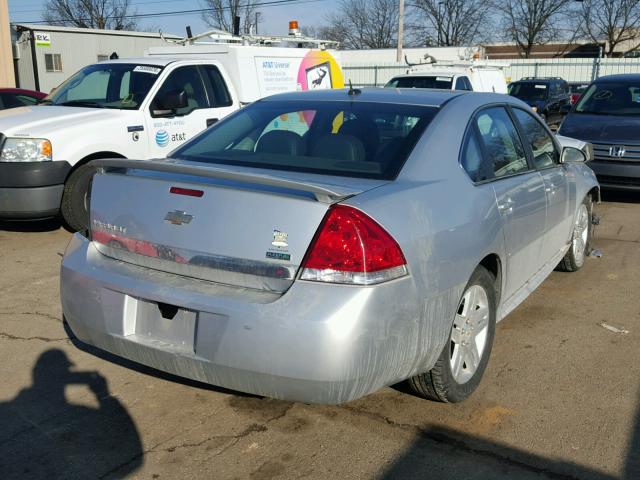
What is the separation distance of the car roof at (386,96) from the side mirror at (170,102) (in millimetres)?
3219

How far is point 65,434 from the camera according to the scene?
327 centimetres

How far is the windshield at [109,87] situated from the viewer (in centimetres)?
753

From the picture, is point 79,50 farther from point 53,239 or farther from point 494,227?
point 494,227

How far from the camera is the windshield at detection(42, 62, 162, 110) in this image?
753 cm

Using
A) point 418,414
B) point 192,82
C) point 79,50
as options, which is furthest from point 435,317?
point 79,50

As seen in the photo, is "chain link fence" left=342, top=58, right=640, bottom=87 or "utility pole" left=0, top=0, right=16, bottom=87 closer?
"utility pole" left=0, top=0, right=16, bottom=87

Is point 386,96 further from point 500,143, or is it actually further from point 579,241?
point 579,241

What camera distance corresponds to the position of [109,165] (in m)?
3.44

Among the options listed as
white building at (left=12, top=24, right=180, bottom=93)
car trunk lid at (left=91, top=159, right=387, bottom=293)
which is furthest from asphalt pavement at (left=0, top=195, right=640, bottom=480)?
white building at (left=12, top=24, right=180, bottom=93)

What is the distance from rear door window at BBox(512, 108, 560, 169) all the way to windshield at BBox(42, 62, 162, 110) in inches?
Answer: 170

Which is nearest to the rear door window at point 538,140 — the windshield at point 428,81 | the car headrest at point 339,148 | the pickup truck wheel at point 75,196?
the car headrest at point 339,148

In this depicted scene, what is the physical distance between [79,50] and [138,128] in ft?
78.4

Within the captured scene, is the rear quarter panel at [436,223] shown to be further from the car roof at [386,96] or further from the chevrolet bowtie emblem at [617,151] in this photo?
the chevrolet bowtie emblem at [617,151]

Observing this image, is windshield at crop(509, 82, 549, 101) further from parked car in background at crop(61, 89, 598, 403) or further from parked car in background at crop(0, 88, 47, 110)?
parked car in background at crop(61, 89, 598, 403)
